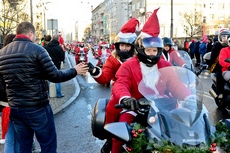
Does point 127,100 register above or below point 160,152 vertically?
above

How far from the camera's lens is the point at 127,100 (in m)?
2.90

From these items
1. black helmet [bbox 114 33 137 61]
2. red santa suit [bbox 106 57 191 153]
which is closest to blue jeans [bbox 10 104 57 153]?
red santa suit [bbox 106 57 191 153]

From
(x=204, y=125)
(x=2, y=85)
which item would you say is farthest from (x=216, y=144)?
(x=2, y=85)

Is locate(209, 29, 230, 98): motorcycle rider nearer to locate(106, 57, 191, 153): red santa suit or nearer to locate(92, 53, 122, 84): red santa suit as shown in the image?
locate(92, 53, 122, 84): red santa suit

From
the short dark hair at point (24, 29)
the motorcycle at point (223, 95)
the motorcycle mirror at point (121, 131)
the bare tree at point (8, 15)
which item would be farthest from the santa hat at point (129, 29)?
the bare tree at point (8, 15)

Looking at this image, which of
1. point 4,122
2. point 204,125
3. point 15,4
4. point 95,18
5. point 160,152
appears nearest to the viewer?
point 160,152

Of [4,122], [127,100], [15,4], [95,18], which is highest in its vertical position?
[95,18]

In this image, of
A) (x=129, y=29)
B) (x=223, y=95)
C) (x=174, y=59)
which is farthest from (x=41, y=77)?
(x=223, y=95)

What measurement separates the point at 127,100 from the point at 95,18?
484 ft

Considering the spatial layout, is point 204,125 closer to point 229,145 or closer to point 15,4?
point 229,145

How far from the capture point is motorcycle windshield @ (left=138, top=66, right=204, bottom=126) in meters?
2.76

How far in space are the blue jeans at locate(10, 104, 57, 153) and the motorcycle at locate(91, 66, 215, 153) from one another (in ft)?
3.90

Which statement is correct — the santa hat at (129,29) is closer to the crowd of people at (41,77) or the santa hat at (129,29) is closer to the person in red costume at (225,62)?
the crowd of people at (41,77)

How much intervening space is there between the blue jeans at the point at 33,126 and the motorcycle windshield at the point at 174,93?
1.31 metres
